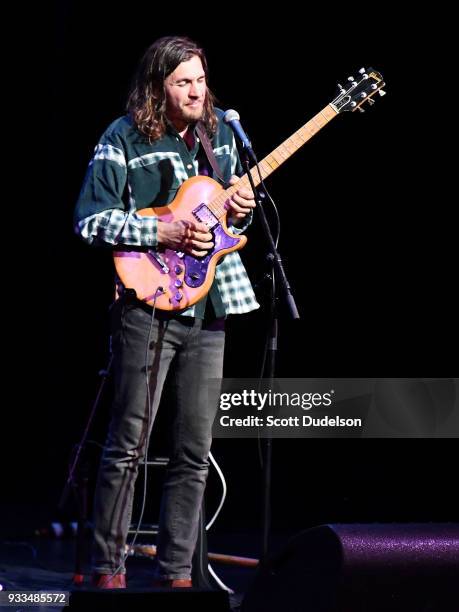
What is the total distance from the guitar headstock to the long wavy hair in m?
0.48

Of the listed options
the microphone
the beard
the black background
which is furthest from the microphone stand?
the black background

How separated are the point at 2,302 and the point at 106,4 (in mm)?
1735

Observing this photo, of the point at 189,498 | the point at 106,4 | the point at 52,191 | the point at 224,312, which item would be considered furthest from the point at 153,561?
the point at 106,4

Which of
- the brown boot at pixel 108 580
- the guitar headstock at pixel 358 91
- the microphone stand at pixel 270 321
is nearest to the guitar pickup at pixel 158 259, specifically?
the microphone stand at pixel 270 321

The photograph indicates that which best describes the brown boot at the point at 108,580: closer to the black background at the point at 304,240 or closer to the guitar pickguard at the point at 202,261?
the guitar pickguard at the point at 202,261

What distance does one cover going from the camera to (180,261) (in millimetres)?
2980

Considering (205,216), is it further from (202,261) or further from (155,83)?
(155,83)

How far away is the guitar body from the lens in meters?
2.93

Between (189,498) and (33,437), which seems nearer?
(189,498)

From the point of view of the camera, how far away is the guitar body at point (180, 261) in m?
2.93

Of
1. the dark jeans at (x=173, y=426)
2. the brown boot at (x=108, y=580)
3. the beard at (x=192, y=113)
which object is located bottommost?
the brown boot at (x=108, y=580)

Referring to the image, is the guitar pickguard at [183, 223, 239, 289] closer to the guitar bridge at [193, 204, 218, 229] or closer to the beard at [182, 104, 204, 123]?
the guitar bridge at [193, 204, 218, 229]

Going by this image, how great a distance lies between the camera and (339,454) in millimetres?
5254

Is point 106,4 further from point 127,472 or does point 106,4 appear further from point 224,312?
point 127,472
